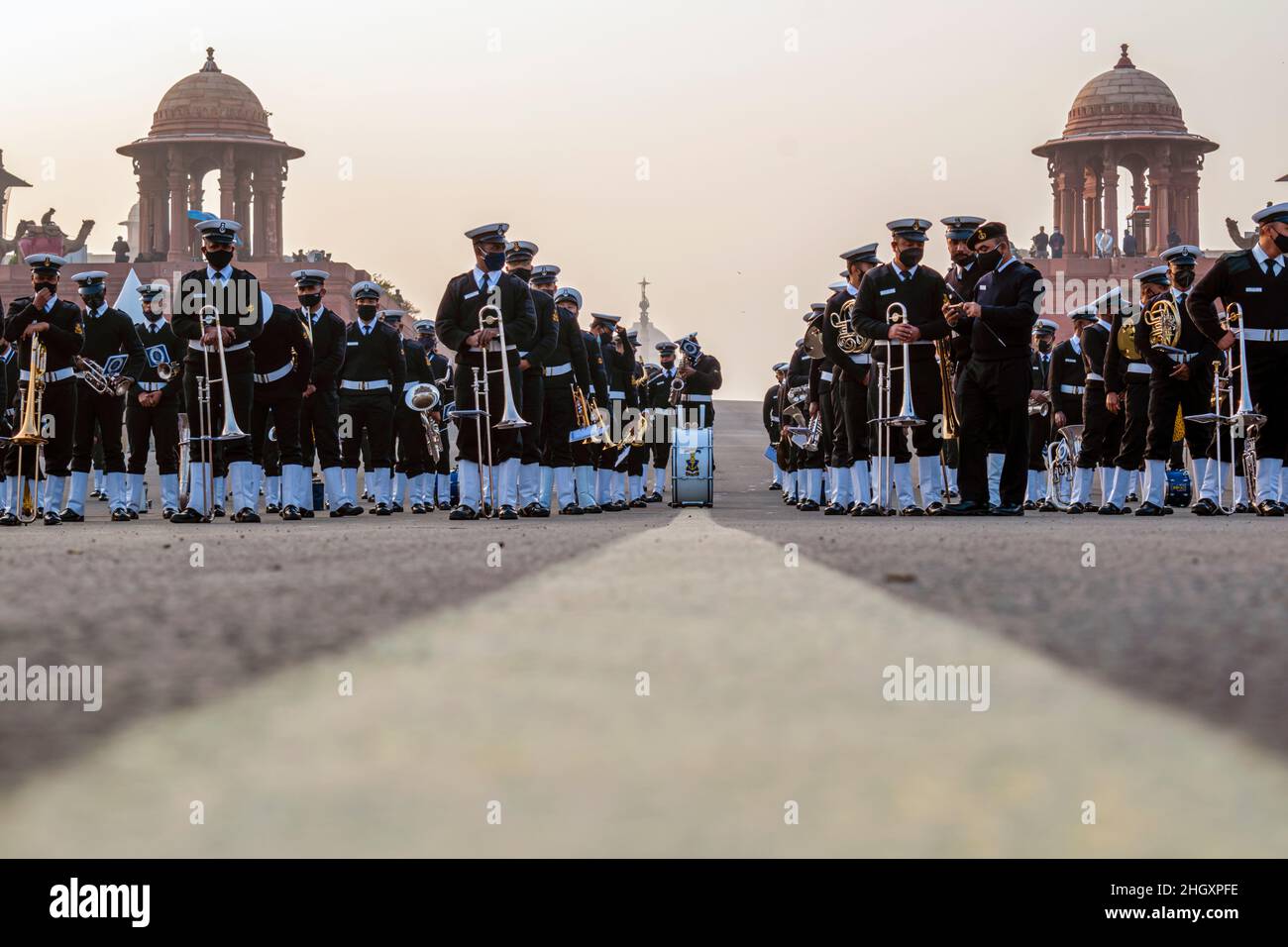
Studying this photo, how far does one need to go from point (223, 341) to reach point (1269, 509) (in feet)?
24.6

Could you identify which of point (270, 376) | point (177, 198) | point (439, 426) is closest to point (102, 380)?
point (270, 376)

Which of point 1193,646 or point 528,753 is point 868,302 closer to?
point 1193,646

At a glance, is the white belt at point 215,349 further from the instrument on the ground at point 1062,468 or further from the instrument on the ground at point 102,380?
the instrument on the ground at point 1062,468

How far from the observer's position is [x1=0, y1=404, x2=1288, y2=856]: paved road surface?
9.95ft

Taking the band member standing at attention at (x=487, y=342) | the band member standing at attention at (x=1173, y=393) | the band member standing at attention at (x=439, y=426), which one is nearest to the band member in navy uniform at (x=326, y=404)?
the band member standing at attention at (x=439, y=426)

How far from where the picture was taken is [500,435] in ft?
51.9

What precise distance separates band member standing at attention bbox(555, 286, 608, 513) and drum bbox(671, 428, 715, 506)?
819 mm

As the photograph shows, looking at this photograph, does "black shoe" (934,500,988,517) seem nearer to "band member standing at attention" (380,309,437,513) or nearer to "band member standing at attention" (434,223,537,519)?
"band member standing at attention" (434,223,537,519)

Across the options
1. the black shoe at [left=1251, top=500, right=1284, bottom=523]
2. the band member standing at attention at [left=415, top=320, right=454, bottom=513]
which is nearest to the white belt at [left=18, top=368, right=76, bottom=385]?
the band member standing at attention at [left=415, top=320, right=454, bottom=513]

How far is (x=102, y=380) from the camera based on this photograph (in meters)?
16.7

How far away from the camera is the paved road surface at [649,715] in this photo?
303cm

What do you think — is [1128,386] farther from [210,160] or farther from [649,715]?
[210,160]

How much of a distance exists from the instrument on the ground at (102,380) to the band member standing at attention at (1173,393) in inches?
313
